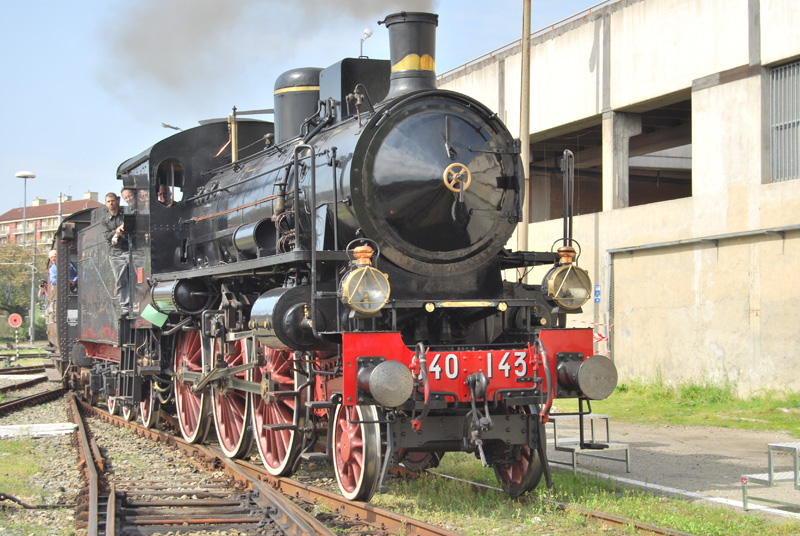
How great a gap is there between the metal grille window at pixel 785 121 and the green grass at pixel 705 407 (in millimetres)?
3301

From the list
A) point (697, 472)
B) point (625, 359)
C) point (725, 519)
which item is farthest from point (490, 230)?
point (625, 359)

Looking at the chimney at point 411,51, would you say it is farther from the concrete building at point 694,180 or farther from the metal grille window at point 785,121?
the metal grille window at point 785,121

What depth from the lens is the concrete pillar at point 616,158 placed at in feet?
51.8

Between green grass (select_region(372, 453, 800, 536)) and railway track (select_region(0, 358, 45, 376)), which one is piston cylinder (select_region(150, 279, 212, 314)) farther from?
railway track (select_region(0, 358, 45, 376))

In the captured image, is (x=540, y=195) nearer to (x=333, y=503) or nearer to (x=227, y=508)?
(x=333, y=503)

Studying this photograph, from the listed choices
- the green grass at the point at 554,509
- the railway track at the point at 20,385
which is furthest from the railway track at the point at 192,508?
the railway track at the point at 20,385

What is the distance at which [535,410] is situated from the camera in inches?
249

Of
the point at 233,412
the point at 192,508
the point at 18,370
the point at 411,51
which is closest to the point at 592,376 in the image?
the point at 411,51

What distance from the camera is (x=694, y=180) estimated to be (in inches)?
551

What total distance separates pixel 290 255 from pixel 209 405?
11.5ft

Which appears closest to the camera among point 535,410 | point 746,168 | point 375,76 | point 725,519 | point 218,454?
point 725,519

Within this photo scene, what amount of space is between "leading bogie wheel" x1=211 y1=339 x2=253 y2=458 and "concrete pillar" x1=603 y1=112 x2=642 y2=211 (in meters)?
9.34

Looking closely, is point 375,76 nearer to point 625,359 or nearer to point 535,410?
point 535,410

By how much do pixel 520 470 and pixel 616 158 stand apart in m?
10.4
